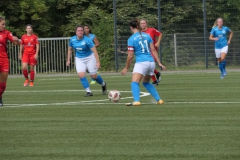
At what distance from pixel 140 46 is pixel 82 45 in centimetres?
459

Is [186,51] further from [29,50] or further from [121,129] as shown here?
[121,129]

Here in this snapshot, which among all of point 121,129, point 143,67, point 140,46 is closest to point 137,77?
point 143,67

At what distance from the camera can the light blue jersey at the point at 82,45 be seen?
734 inches

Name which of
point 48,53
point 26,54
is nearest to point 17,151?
point 26,54

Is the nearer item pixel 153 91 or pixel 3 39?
pixel 153 91

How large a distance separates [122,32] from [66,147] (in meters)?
30.1

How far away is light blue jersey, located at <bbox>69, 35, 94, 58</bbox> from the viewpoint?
61.2 feet

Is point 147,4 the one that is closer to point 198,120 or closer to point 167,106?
point 167,106

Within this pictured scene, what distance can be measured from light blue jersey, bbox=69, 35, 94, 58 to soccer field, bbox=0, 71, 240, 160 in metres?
2.77

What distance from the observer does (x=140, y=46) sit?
1434 cm

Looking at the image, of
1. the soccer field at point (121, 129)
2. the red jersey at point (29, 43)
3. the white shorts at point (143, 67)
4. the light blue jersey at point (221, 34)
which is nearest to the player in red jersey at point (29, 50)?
the red jersey at point (29, 43)

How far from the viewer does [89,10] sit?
159 feet

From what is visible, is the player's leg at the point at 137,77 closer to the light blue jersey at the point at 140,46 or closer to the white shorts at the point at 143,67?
the white shorts at the point at 143,67

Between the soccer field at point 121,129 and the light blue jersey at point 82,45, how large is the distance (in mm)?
2775
